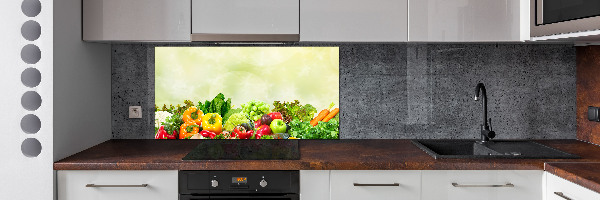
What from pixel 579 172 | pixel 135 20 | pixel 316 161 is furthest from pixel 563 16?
pixel 135 20

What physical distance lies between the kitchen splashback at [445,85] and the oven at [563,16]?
18.8 inches

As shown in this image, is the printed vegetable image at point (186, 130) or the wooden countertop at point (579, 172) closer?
the wooden countertop at point (579, 172)

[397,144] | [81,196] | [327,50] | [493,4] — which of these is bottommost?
[81,196]

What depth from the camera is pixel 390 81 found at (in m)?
2.79

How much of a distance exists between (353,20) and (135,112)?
1258 mm

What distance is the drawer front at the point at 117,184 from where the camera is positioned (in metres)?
2.11

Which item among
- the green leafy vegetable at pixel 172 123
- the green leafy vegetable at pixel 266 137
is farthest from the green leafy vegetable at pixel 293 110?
the green leafy vegetable at pixel 172 123

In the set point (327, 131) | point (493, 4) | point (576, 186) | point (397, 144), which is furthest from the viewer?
point (327, 131)

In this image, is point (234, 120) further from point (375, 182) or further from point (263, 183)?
point (375, 182)
